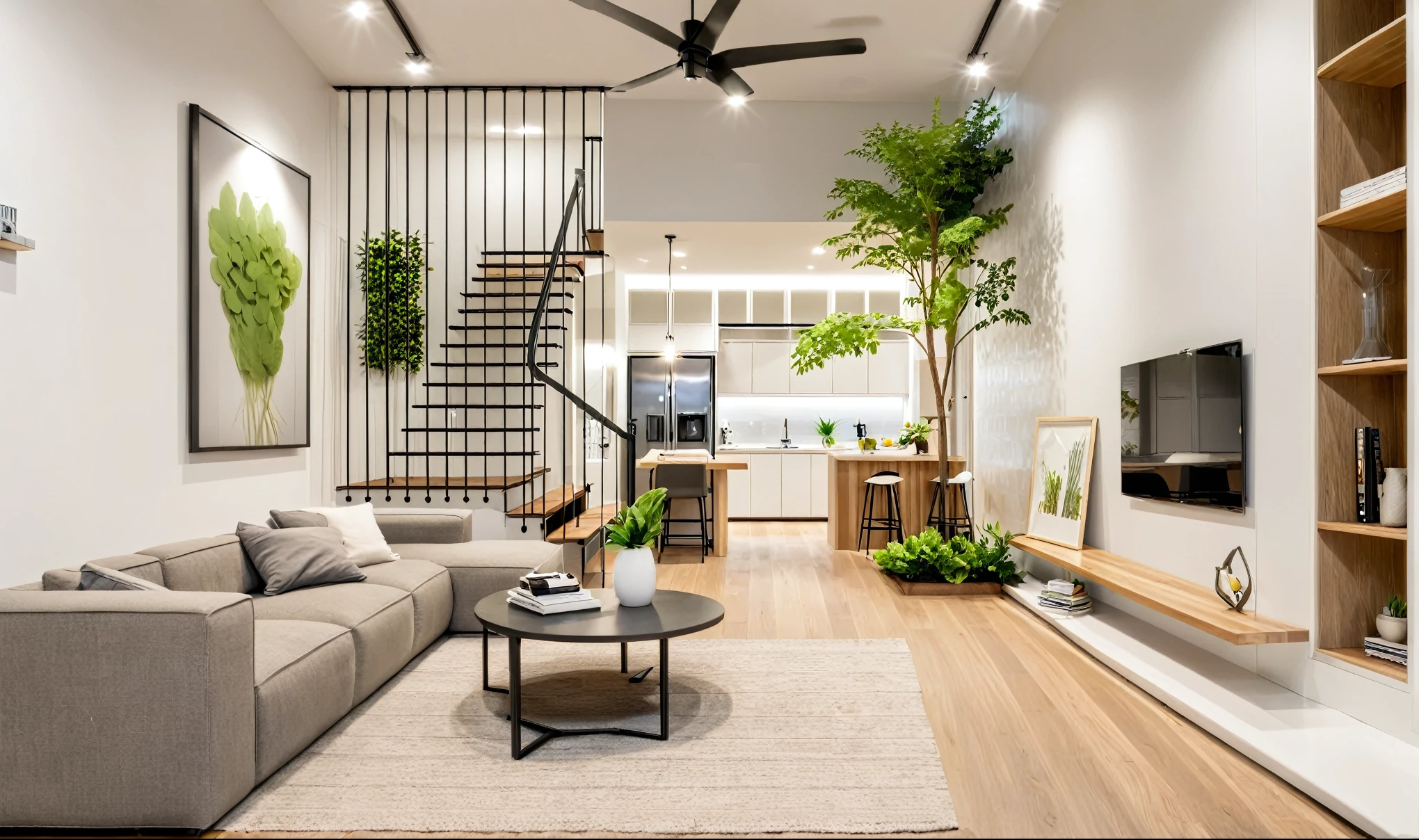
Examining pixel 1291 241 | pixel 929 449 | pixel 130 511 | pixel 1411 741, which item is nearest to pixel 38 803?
pixel 130 511

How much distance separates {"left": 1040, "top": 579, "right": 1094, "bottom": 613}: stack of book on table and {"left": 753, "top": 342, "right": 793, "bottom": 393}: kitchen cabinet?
210 inches

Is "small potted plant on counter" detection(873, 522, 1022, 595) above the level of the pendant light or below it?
below

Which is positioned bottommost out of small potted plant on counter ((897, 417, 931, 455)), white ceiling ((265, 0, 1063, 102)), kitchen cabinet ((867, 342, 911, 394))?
small potted plant on counter ((897, 417, 931, 455))

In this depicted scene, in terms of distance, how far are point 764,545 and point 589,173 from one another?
11.8ft

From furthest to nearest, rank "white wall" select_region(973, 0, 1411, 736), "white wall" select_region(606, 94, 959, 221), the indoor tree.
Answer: "white wall" select_region(606, 94, 959, 221) → the indoor tree → "white wall" select_region(973, 0, 1411, 736)

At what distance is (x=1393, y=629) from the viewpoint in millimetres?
2752

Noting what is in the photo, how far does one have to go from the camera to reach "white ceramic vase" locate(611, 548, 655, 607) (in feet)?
10.4

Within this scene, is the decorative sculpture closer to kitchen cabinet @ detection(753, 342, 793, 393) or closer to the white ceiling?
the white ceiling

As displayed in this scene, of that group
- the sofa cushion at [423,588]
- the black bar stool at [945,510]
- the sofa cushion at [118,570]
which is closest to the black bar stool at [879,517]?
the black bar stool at [945,510]

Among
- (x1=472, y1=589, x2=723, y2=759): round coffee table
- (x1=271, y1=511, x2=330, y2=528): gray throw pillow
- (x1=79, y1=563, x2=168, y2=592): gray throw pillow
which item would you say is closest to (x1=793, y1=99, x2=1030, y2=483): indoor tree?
(x1=472, y1=589, x2=723, y2=759): round coffee table

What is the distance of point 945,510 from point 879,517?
0.90 meters

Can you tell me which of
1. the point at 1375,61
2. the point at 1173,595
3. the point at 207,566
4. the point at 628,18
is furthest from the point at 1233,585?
the point at 207,566

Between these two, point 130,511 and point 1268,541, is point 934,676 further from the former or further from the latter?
point 130,511

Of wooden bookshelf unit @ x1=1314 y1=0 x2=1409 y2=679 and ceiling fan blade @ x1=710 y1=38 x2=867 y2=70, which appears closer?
wooden bookshelf unit @ x1=1314 y1=0 x2=1409 y2=679
